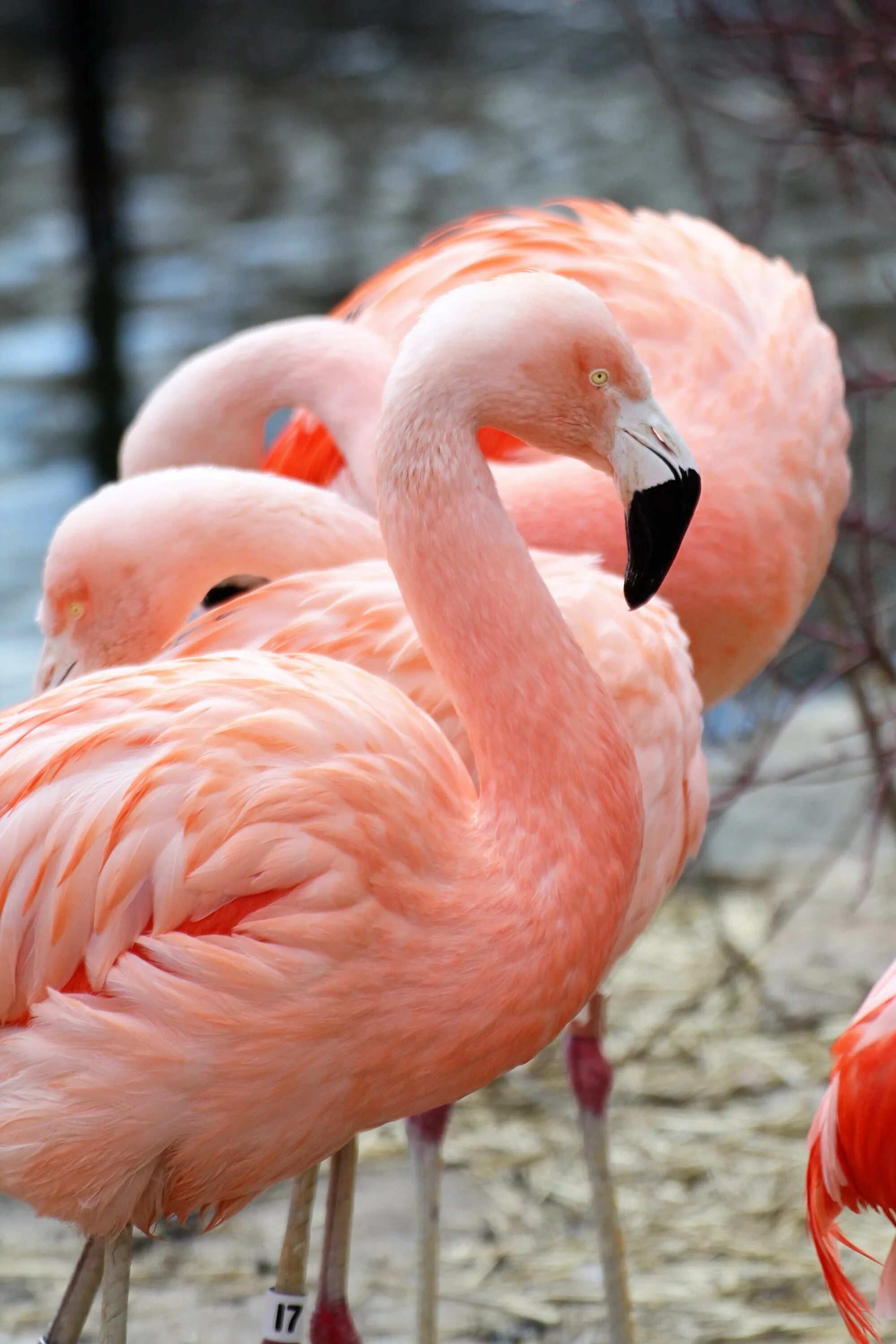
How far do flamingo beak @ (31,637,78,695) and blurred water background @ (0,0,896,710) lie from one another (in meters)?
1.71

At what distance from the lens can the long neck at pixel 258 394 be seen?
2553 mm

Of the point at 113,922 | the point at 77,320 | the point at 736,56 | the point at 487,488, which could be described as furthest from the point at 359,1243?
the point at 77,320

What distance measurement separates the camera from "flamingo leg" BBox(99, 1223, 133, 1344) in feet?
5.88

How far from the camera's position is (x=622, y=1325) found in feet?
8.18

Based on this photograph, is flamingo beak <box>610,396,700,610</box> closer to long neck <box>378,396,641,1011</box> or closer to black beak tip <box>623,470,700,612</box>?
black beak tip <box>623,470,700,612</box>

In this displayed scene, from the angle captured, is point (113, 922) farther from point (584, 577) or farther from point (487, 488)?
point (584, 577)

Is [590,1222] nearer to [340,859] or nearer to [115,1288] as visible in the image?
[115,1288]

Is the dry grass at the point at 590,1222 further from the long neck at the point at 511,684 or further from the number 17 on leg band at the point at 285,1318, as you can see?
the long neck at the point at 511,684

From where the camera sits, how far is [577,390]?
1.74 m

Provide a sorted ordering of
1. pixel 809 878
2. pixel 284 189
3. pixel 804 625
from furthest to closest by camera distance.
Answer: pixel 284 189, pixel 809 878, pixel 804 625

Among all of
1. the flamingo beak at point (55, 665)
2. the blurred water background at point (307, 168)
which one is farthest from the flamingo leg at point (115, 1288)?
the blurred water background at point (307, 168)

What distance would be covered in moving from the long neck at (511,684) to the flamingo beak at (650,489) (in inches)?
4.2

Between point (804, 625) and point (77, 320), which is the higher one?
point (77, 320)

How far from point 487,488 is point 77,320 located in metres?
5.79
